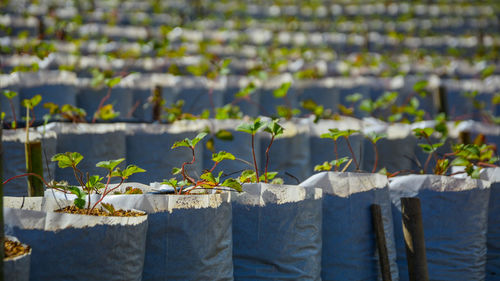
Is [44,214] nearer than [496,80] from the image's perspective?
Yes

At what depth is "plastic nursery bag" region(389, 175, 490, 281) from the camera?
1.54 m

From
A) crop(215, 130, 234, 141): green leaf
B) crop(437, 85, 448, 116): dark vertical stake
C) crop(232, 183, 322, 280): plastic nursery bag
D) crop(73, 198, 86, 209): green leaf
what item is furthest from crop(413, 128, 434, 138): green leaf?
crop(437, 85, 448, 116): dark vertical stake

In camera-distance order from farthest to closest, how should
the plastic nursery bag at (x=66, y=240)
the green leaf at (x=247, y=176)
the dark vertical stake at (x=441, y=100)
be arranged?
the dark vertical stake at (x=441, y=100) < the green leaf at (x=247, y=176) < the plastic nursery bag at (x=66, y=240)

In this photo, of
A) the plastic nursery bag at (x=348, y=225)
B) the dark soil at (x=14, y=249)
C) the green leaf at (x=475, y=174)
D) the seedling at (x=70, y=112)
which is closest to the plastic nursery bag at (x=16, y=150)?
the seedling at (x=70, y=112)

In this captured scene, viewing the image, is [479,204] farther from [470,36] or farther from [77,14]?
[470,36]

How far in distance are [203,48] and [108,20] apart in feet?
5.19

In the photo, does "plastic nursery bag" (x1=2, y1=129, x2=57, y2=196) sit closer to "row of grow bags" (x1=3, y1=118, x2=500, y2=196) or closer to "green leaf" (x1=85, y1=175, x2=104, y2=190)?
"row of grow bags" (x1=3, y1=118, x2=500, y2=196)

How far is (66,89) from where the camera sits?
7.21 ft

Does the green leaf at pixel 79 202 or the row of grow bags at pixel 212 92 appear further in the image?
the row of grow bags at pixel 212 92

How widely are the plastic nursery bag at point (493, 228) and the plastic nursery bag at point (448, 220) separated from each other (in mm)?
120

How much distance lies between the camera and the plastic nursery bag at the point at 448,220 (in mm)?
1536

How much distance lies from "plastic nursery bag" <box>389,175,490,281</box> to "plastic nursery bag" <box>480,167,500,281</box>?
0.39ft

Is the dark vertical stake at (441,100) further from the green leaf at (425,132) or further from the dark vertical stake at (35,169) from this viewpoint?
the dark vertical stake at (35,169)

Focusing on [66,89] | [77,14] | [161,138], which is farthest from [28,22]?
[161,138]
